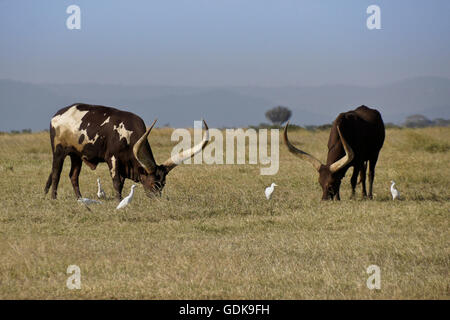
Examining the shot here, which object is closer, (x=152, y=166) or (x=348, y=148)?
(x=348, y=148)

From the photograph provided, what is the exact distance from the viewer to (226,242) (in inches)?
356

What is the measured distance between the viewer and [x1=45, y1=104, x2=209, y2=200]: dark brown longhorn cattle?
12023 mm

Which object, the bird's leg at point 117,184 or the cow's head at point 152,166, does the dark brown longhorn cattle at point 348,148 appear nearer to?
the cow's head at point 152,166

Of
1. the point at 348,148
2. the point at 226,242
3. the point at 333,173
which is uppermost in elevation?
the point at 348,148

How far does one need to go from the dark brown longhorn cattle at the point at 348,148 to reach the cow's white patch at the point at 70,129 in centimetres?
374

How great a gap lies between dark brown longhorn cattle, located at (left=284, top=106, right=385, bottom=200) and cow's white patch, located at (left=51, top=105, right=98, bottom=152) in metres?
3.74

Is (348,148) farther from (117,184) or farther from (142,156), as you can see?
(117,184)

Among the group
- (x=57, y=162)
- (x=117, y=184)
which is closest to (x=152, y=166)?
(x=117, y=184)

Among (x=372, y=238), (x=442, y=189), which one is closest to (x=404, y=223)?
(x=372, y=238)

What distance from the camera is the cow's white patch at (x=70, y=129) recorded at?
12609 millimetres

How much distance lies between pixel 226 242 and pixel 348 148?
368 centimetres

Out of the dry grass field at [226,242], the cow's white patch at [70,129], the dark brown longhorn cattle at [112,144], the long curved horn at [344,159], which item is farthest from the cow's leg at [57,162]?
the long curved horn at [344,159]

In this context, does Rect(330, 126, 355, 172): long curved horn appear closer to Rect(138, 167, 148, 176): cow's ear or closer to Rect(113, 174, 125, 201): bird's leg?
Rect(138, 167, 148, 176): cow's ear

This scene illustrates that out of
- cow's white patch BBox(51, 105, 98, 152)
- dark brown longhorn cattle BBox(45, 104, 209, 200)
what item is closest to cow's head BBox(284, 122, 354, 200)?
dark brown longhorn cattle BBox(45, 104, 209, 200)
